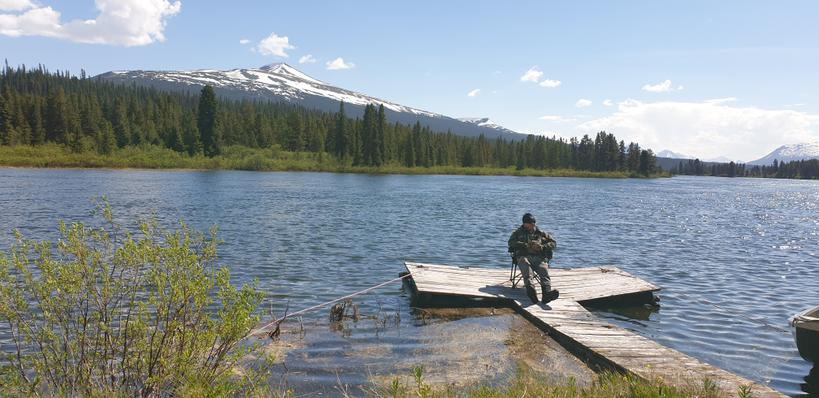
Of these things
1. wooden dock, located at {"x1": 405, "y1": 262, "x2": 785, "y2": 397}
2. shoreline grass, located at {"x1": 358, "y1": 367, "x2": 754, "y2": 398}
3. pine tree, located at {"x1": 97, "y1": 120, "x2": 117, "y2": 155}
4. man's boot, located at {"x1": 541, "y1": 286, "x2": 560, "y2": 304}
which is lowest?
wooden dock, located at {"x1": 405, "y1": 262, "x2": 785, "y2": 397}

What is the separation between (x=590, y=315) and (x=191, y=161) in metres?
114

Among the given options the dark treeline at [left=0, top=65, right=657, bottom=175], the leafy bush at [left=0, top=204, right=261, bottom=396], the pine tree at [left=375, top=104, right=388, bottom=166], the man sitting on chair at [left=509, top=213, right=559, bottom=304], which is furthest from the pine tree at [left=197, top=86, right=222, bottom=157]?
the leafy bush at [left=0, top=204, right=261, bottom=396]

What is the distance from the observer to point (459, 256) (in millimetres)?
23656

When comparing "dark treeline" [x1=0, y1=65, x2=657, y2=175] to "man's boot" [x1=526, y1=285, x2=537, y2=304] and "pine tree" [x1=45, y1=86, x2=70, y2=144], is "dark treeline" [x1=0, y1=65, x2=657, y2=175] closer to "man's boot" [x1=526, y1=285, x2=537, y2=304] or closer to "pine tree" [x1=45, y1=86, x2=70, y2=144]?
"pine tree" [x1=45, y1=86, x2=70, y2=144]

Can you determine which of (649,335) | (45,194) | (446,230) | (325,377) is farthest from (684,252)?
(45,194)

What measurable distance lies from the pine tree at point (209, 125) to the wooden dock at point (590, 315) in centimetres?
11725

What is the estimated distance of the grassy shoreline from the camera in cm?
9606

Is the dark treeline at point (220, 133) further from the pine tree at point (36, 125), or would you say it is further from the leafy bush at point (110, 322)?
the leafy bush at point (110, 322)

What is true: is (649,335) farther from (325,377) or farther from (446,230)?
(446,230)

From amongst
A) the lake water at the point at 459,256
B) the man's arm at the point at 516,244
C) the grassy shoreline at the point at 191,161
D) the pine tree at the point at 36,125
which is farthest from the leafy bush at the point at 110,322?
the pine tree at the point at 36,125

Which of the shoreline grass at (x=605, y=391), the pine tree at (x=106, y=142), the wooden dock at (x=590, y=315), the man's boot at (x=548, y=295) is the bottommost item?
the wooden dock at (x=590, y=315)

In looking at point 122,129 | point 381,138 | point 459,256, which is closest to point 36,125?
point 122,129

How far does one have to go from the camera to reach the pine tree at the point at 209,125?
124 m

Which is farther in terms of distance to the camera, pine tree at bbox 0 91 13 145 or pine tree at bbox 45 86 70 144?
pine tree at bbox 45 86 70 144
